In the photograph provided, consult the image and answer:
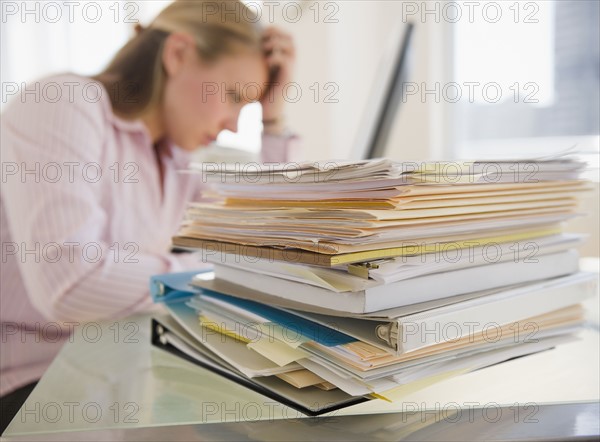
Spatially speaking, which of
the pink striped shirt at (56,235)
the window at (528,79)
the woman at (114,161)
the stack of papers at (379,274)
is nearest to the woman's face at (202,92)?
the woman at (114,161)

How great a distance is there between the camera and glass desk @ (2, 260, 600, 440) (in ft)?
1.16

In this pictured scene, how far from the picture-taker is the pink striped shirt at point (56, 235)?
1.12m

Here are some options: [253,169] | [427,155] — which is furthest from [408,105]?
[253,169]

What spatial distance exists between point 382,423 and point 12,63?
1818mm

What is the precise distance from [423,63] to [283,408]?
172 centimetres

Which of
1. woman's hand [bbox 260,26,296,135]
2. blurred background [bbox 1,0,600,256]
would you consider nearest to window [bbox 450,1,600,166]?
blurred background [bbox 1,0,600,256]

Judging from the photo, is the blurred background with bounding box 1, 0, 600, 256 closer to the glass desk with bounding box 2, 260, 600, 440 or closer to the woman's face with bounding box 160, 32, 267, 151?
the woman's face with bounding box 160, 32, 267, 151

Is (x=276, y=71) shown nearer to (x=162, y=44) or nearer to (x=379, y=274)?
(x=162, y=44)

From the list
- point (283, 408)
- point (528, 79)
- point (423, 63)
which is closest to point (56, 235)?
point (283, 408)

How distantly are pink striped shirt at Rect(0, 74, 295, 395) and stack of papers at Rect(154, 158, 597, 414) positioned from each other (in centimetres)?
69

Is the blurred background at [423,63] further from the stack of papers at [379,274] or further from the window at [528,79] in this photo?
the stack of papers at [379,274]

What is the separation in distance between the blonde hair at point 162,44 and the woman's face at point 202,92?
0.02 metres

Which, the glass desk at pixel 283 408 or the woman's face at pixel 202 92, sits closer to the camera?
the glass desk at pixel 283 408

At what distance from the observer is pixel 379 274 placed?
0.37 metres
